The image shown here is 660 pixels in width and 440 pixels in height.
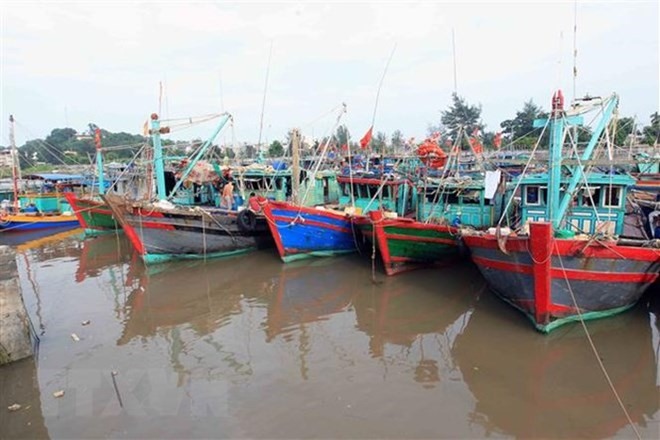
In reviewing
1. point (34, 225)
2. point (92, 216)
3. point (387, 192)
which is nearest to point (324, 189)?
point (387, 192)

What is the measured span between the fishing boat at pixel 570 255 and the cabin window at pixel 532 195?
0.78 metres

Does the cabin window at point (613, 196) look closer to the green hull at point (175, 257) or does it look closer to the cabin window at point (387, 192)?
the cabin window at point (387, 192)

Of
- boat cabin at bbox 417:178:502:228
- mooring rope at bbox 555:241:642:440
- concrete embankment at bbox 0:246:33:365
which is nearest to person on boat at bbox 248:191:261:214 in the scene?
boat cabin at bbox 417:178:502:228

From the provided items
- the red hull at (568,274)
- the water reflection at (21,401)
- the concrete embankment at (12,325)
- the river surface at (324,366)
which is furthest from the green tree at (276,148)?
the water reflection at (21,401)

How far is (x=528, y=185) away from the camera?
9773 mm

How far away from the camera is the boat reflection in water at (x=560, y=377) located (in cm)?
532

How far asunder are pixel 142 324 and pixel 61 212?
17.7 m

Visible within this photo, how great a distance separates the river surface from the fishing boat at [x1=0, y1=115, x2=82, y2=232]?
12.3 metres

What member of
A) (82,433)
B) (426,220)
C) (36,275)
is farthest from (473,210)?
(36,275)

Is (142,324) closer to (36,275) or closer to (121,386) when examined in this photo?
(121,386)

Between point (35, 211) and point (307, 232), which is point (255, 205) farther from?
point (35, 211)

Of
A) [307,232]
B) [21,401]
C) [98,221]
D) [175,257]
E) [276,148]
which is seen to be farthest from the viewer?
[276,148]

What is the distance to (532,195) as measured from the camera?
32.2 feet

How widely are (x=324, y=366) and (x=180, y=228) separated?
7918mm
